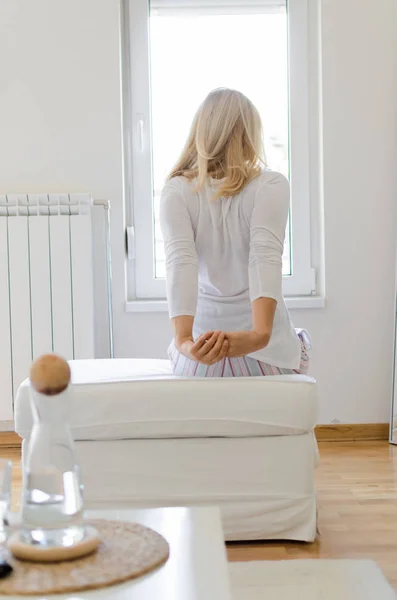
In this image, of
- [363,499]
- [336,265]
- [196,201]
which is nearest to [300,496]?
[363,499]

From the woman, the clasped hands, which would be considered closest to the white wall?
the woman

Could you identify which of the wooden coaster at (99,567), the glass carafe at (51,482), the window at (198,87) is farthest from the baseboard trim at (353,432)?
the glass carafe at (51,482)

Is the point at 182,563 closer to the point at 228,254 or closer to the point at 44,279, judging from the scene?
the point at 228,254

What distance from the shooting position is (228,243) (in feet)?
6.91

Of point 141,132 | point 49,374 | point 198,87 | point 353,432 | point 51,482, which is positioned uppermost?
point 198,87

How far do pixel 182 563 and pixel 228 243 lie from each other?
4.05 feet

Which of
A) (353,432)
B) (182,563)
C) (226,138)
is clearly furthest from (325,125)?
(182,563)

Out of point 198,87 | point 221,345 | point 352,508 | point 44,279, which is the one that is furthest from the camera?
point 198,87

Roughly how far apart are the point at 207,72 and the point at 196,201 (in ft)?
5.25

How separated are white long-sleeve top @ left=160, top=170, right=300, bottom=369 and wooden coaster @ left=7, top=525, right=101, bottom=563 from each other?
108cm

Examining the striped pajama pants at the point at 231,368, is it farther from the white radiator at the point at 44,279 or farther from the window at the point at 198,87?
the window at the point at 198,87

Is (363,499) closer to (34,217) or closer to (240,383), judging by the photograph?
(240,383)

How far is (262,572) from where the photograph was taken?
70.6 inches

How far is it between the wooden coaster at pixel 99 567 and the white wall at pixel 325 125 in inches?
95.6
